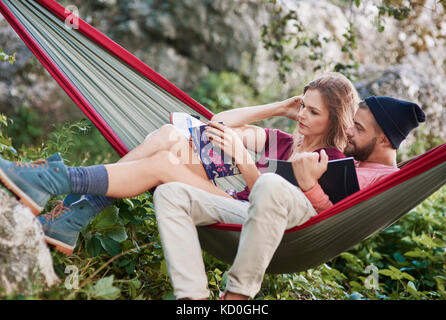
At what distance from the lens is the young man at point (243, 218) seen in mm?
1301

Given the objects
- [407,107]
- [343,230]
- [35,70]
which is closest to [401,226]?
[407,107]

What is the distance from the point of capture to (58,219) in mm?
1477

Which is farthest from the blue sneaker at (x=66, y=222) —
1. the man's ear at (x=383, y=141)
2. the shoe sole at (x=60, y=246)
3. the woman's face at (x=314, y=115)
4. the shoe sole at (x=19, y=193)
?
the man's ear at (x=383, y=141)

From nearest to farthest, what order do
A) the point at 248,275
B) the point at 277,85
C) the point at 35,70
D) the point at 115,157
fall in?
the point at 248,275 → the point at 115,157 → the point at 35,70 → the point at 277,85

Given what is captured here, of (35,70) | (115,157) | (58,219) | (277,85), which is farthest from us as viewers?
(277,85)

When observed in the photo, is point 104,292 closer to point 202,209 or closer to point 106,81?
point 202,209

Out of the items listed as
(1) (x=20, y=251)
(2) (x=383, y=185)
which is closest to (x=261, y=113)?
(2) (x=383, y=185)

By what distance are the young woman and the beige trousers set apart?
6.5 inches

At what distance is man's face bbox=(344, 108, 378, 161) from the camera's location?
67.8 inches

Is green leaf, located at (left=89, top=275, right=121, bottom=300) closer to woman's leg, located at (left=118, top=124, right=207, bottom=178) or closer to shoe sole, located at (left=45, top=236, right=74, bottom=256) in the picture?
shoe sole, located at (left=45, top=236, right=74, bottom=256)

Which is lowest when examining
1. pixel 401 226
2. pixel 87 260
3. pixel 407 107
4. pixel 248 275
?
pixel 401 226

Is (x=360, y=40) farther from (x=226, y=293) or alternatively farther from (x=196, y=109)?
(x=226, y=293)

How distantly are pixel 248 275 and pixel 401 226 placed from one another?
1.76 metres

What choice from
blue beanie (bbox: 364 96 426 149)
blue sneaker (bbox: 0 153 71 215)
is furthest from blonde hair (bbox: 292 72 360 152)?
blue sneaker (bbox: 0 153 71 215)
